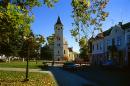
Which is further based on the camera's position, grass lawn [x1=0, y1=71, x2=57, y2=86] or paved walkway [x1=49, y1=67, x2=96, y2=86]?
paved walkway [x1=49, y1=67, x2=96, y2=86]

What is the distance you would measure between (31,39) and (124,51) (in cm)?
3015

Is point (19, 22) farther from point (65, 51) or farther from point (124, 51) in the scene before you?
point (65, 51)

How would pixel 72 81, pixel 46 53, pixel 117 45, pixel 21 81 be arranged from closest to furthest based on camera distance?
pixel 21 81 → pixel 72 81 → pixel 117 45 → pixel 46 53

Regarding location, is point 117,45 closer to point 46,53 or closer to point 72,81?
point 72,81

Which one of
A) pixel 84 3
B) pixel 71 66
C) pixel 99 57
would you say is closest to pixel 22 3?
pixel 84 3

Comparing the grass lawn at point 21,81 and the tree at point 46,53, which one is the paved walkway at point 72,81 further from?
the tree at point 46,53

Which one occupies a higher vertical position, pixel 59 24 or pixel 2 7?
pixel 59 24

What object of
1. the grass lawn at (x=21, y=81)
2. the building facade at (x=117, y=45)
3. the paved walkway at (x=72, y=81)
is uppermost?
the building facade at (x=117, y=45)

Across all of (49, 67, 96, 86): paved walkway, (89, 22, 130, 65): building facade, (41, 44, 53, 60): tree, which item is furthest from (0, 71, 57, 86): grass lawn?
(41, 44, 53, 60): tree

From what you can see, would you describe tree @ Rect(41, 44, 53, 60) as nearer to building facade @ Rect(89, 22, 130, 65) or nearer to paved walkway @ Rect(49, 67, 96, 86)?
building facade @ Rect(89, 22, 130, 65)

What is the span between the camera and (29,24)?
16.7m

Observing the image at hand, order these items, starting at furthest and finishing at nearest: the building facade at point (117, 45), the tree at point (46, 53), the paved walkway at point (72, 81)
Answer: the tree at point (46, 53) < the building facade at point (117, 45) < the paved walkway at point (72, 81)

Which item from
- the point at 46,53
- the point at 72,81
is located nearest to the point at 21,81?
the point at 72,81

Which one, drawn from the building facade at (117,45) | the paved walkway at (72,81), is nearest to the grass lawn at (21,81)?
the paved walkway at (72,81)
